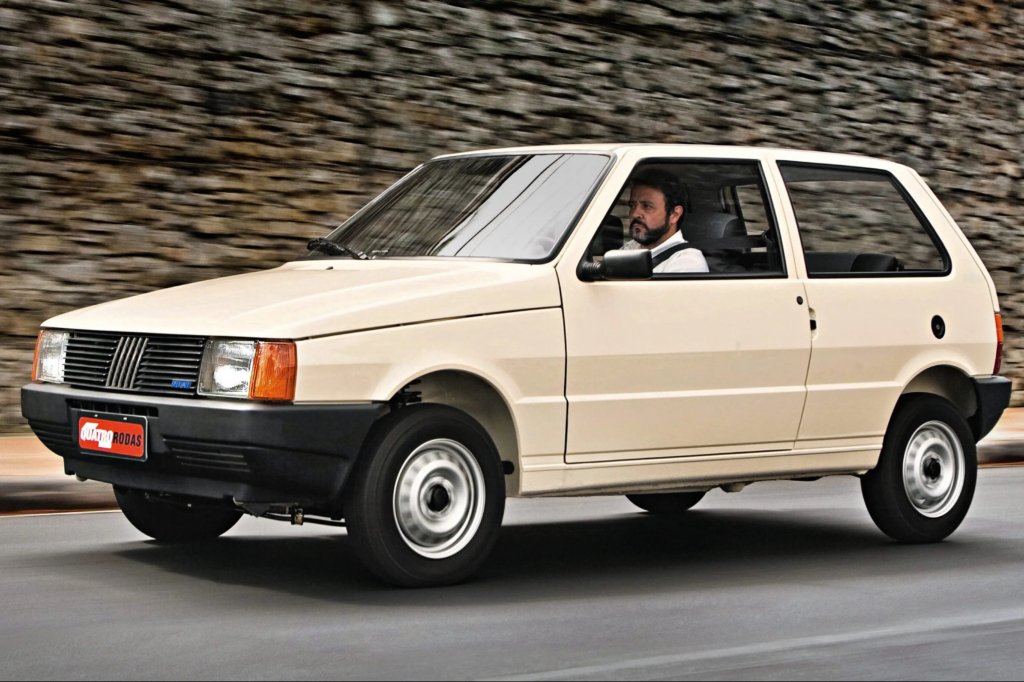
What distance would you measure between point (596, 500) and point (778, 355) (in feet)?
8.67

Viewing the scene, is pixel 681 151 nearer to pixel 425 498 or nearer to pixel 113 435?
pixel 425 498

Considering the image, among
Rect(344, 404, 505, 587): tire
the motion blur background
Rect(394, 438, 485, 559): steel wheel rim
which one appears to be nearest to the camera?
Rect(344, 404, 505, 587): tire

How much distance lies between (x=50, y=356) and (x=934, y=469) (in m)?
4.23

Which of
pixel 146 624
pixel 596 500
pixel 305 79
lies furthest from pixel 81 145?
pixel 146 624

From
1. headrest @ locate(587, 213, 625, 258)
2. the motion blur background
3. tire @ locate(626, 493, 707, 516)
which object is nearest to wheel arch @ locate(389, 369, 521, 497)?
headrest @ locate(587, 213, 625, 258)

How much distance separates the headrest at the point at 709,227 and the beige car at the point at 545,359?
13mm

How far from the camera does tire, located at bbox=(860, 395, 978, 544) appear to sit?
762 cm

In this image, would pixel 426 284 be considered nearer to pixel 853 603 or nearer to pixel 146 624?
pixel 146 624

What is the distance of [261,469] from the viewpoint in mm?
5668

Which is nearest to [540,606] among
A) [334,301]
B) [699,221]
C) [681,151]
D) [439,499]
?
[439,499]

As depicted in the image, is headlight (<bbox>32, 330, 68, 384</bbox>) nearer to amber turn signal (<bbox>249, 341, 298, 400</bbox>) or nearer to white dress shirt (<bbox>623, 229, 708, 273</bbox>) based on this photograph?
amber turn signal (<bbox>249, 341, 298, 400</bbox>)

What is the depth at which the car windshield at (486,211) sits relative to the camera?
6.56 metres

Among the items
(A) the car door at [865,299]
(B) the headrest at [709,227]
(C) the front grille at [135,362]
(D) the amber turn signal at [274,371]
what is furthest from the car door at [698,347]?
(C) the front grille at [135,362]

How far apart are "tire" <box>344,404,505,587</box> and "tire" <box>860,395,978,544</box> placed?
7.59 ft
